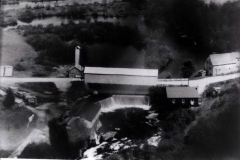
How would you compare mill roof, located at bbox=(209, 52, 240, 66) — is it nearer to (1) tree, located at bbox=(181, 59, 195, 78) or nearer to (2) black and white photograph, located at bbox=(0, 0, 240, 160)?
(2) black and white photograph, located at bbox=(0, 0, 240, 160)

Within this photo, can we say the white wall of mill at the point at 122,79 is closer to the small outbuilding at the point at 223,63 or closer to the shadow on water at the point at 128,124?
the shadow on water at the point at 128,124

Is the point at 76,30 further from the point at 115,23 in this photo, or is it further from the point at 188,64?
the point at 188,64

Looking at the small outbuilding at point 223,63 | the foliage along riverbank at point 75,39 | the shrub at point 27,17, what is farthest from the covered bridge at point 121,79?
the shrub at point 27,17

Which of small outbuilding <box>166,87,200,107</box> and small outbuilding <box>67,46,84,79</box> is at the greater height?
small outbuilding <box>67,46,84,79</box>

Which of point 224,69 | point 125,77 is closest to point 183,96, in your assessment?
point 224,69

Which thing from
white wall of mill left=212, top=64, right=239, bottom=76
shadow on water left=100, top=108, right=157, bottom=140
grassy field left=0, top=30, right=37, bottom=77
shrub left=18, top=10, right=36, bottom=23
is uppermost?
shrub left=18, top=10, right=36, bottom=23

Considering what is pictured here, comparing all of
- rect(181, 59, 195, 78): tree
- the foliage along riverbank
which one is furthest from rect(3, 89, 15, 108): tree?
rect(181, 59, 195, 78): tree
